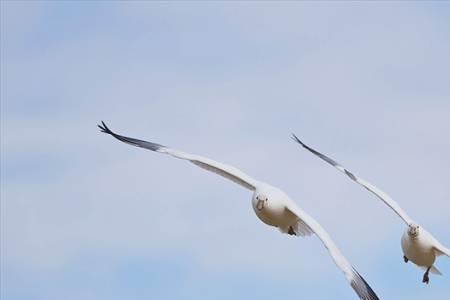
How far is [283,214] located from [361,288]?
2404mm

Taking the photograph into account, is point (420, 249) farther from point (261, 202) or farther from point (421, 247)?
point (261, 202)

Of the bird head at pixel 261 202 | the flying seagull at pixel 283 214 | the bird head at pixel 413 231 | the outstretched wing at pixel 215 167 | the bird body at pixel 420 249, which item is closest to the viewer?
the flying seagull at pixel 283 214

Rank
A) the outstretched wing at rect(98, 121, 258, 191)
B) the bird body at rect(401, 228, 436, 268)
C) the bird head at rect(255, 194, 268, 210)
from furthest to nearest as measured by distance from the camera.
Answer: the bird body at rect(401, 228, 436, 268)
the outstretched wing at rect(98, 121, 258, 191)
the bird head at rect(255, 194, 268, 210)

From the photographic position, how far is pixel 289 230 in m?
35.9

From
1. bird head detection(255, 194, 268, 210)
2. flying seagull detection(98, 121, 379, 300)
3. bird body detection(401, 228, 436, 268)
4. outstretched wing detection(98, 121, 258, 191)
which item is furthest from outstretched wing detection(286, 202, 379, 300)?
bird body detection(401, 228, 436, 268)

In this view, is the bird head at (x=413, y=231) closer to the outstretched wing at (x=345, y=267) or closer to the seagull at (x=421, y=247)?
the seagull at (x=421, y=247)

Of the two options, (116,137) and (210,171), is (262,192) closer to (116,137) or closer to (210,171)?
(210,171)

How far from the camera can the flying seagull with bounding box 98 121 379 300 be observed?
3381 cm

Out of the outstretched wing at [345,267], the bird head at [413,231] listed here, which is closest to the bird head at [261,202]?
the outstretched wing at [345,267]

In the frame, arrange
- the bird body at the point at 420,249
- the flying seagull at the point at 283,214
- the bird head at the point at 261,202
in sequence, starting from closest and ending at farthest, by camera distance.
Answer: the flying seagull at the point at 283,214, the bird head at the point at 261,202, the bird body at the point at 420,249

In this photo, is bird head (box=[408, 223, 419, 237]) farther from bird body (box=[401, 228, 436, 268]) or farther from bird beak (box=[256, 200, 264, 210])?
bird beak (box=[256, 200, 264, 210])

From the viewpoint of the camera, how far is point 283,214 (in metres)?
35.4

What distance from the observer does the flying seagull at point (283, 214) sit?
33812 millimetres

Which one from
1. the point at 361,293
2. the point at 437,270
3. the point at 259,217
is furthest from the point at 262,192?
the point at 437,270
